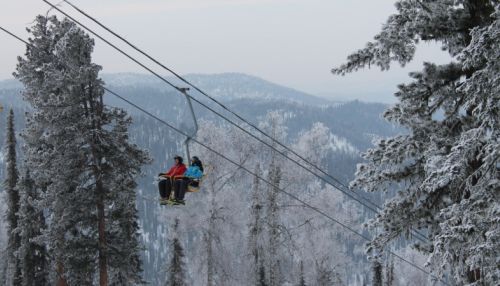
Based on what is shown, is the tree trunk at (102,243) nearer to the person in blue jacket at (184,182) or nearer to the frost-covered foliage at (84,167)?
the frost-covered foliage at (84,167)

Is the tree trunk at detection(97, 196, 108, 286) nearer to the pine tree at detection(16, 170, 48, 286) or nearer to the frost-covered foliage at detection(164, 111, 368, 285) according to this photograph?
the pine tree at detection(16, 170, 48, 286)

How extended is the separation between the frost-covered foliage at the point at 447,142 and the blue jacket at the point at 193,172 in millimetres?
6951

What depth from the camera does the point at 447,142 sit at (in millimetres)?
9703

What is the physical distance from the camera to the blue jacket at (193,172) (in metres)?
16.4

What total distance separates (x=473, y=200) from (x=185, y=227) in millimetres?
27658

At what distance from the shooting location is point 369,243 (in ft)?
34.8

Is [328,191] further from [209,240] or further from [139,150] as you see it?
[139,150]

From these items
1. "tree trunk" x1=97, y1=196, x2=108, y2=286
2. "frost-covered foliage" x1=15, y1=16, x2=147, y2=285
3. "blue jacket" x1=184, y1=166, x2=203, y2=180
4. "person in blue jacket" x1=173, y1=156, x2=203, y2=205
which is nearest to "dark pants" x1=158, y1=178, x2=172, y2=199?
"person in blue jacket" x1=173, y1=156, x2=203, y2=205

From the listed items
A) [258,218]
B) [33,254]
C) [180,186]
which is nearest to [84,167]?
[180,186]

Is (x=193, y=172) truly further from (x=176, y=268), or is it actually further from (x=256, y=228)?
(x=256, y=228)

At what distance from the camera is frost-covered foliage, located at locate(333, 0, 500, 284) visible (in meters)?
7.68

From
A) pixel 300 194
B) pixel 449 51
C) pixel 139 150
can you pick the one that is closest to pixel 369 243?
pixel 449 51

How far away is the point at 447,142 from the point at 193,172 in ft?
27.3

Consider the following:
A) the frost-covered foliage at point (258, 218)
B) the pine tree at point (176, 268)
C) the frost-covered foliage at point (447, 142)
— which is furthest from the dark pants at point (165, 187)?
the pine tree at point (176, 268)
